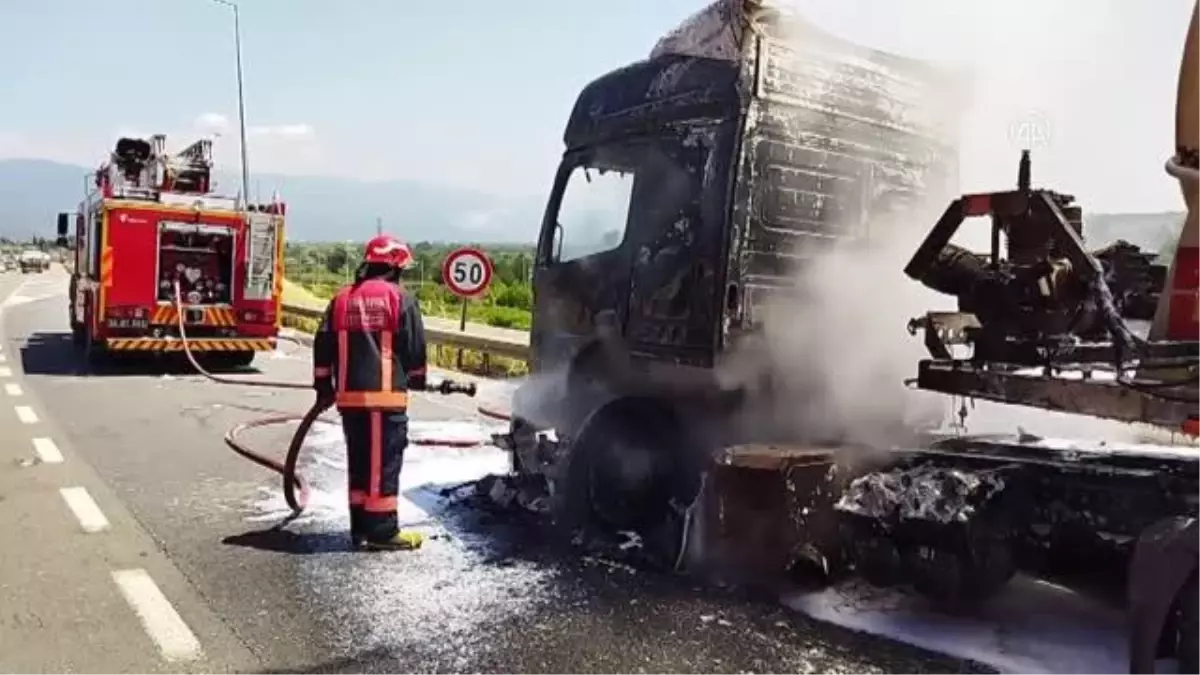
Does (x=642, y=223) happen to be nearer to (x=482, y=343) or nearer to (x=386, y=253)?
(x=386, y=253)

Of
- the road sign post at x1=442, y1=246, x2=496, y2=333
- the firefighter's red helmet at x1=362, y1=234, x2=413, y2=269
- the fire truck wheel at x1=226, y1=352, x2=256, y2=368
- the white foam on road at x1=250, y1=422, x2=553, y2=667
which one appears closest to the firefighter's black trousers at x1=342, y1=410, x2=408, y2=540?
the white foam on road at x1=250, y1=422, x2=553, y2=667

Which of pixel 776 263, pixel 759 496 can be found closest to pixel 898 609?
pixel 759 496

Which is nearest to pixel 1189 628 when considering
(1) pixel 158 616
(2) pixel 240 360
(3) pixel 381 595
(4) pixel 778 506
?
(4) pixel 778 506

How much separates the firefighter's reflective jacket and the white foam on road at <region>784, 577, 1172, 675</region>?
2.40 m

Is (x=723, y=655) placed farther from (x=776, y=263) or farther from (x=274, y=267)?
(x=274, y=267)

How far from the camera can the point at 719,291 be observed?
5.48 m

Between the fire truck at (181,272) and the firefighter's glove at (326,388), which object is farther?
the fire truck at (181,272)

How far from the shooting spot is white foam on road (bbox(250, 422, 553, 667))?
462cm

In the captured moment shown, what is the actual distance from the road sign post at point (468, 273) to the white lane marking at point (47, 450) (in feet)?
22.3

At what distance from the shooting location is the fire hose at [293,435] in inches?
264

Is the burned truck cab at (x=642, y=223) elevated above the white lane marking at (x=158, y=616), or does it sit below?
above

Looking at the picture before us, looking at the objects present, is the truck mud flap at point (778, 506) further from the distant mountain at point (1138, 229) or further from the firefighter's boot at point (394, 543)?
the firefighter's boot at point (394, 543)

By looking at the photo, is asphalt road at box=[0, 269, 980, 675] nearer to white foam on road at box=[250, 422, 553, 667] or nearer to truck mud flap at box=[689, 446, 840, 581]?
white foam on road at box=[250, 422, 553, 667]

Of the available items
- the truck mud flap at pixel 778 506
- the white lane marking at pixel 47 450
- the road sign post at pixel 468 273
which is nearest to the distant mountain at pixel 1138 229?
the truck mud flap at pixel 778 506
